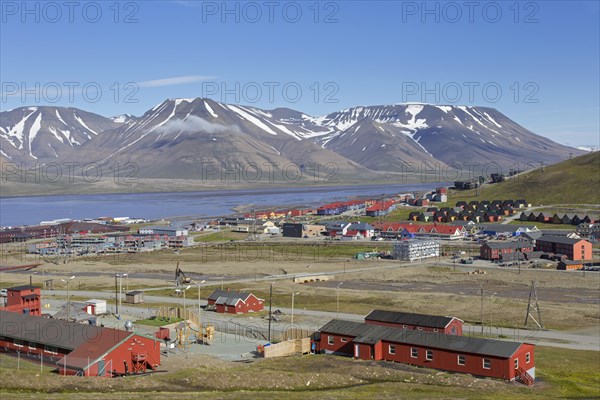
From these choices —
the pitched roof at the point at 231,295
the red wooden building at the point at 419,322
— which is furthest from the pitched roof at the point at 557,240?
the pitched roof at the point at 231,295

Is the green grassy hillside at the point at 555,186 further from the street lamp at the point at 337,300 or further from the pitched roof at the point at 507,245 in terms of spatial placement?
the street lamp at the point at 337,300

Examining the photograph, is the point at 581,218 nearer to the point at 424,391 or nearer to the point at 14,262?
the point at 14,262

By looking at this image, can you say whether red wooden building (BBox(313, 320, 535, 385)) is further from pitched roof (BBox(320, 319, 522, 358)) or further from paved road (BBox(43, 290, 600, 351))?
paved road (BBox(43, 290, 600, 351))

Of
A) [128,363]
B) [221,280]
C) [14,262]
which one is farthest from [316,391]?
[14,262]

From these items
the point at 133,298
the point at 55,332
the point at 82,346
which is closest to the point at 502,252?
the point at 133,298

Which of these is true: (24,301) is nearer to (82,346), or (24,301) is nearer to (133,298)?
(133,298)

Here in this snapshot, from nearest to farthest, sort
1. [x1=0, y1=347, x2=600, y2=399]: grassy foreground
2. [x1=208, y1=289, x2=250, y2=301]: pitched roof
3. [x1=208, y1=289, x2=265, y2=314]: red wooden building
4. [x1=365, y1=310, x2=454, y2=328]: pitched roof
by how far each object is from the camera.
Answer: [x1=0, y1=347, x2=600, y2=399]: grassy foreground → [x1=365, y1=310, x2=454, y2=328]: pitched roof → [x1=208, y1=289, x2=265, y2=314]: red wooden building → [x1=208, y1=289, x2=250, y2=301]: pitched roof

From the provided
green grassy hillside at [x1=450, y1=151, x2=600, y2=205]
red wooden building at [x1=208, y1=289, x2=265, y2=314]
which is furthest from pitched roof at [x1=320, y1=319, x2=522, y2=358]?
green grassy hillside at [x1=450, y1=151, x2=600, y2=205]
